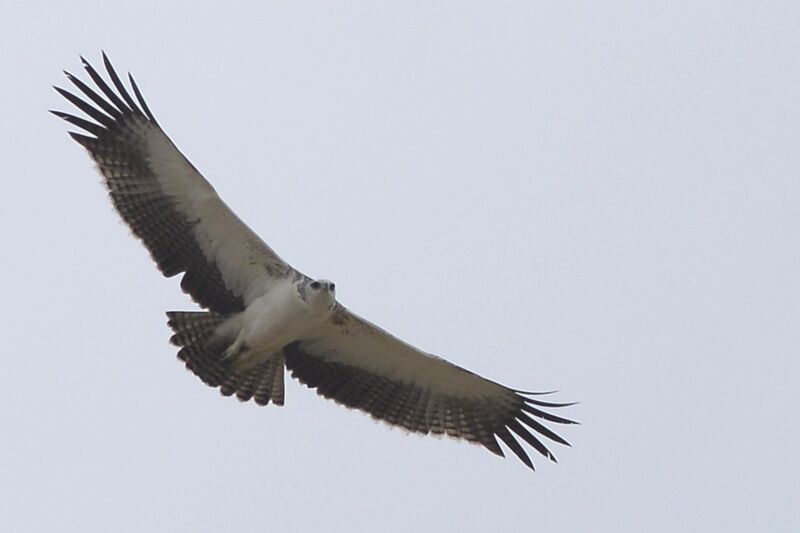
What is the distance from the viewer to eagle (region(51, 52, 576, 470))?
60.7ft

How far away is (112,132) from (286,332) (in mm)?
2500

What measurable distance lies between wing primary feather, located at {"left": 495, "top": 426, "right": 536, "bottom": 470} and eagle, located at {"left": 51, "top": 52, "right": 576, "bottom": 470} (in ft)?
0.04

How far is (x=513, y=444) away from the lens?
777 inches

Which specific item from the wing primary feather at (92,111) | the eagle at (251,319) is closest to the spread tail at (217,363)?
the eagle at (251,319)

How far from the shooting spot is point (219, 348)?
18.9m

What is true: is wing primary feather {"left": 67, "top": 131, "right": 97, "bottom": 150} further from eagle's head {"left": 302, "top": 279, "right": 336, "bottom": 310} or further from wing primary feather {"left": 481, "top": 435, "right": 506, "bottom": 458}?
wing primary feather {"left": 481, "top": 435, "right": 506, "bottom": 458}

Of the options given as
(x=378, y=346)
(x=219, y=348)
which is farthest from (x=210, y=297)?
(x=378, y=346)

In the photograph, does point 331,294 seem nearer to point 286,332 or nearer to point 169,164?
point 286,332

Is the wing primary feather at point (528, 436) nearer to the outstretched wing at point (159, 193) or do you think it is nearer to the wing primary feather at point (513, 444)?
the wing primary feather at point (513, 444)

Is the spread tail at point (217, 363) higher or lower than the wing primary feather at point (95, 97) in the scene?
lower

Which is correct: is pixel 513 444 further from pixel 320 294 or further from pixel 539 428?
pixel 320 294

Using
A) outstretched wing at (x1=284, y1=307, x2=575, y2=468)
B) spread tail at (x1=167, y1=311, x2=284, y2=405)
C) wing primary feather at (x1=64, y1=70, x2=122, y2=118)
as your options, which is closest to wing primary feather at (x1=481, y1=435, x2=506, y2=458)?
outstretched wing at (x1=284, y1=307, x2=575, y2=468)

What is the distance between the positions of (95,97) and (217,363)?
278 centimetres

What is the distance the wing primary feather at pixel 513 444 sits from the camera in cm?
1967
